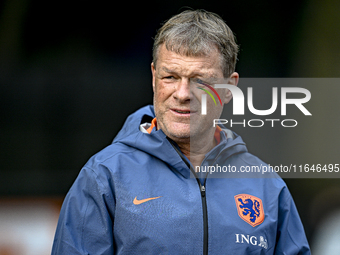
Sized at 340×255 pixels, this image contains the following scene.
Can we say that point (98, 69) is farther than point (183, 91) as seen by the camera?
Yes

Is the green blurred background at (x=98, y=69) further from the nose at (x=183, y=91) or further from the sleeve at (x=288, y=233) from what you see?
the nose at (x=183, y=91)

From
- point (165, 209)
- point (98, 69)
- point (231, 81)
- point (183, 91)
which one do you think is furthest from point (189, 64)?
point (98, 69)

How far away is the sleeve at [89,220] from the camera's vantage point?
1312mm

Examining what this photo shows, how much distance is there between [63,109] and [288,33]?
205cm

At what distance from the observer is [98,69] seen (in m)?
3.16

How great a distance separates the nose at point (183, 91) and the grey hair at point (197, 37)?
12 cm

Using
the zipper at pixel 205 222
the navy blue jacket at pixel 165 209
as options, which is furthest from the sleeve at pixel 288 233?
the zipper at pixel 205 222

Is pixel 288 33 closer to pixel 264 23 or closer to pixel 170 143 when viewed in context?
pixel 264 23

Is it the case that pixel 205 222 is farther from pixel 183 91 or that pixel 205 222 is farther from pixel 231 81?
pixel 231 81

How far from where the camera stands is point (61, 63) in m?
3.10

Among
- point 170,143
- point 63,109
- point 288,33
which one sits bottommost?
point 170,143

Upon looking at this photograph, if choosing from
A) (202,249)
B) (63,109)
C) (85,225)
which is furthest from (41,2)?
(202,249)

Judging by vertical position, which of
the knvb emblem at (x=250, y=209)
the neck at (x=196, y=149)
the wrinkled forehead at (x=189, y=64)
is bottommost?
the knvb emblem at (x=250, y=209)

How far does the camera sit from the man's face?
1.51 metres
